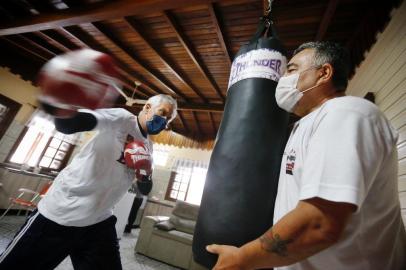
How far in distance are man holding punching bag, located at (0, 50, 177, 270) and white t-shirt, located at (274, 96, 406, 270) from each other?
0.95 m

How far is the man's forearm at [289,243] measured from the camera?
0.61m

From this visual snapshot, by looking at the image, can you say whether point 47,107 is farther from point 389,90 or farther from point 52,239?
point 389,90

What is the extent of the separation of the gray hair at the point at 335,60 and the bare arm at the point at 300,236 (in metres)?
0.68

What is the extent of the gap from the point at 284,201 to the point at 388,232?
33 cm

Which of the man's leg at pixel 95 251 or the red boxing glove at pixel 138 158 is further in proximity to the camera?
the red boxing glove at pixel 138 158

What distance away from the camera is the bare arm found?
0.60 metres

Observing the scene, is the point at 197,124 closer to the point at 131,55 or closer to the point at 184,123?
the point at 184,123

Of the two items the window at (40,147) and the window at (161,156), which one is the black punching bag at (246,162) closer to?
the window at (40,147)

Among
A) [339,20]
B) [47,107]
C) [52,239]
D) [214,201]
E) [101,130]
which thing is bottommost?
[52,239]

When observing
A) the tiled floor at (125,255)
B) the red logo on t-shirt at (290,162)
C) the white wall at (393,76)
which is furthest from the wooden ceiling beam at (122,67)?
the red logo on t-shirt at (290,162)

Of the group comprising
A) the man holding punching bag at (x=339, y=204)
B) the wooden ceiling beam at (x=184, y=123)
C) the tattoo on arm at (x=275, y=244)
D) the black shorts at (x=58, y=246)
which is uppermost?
the wooden ceiling beam at (x=184, y=123)

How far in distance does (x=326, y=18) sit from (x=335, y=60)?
8.35 ft

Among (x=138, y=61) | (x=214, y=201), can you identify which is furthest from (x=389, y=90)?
(x=138, y=61)

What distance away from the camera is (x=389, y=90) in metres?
2.47
